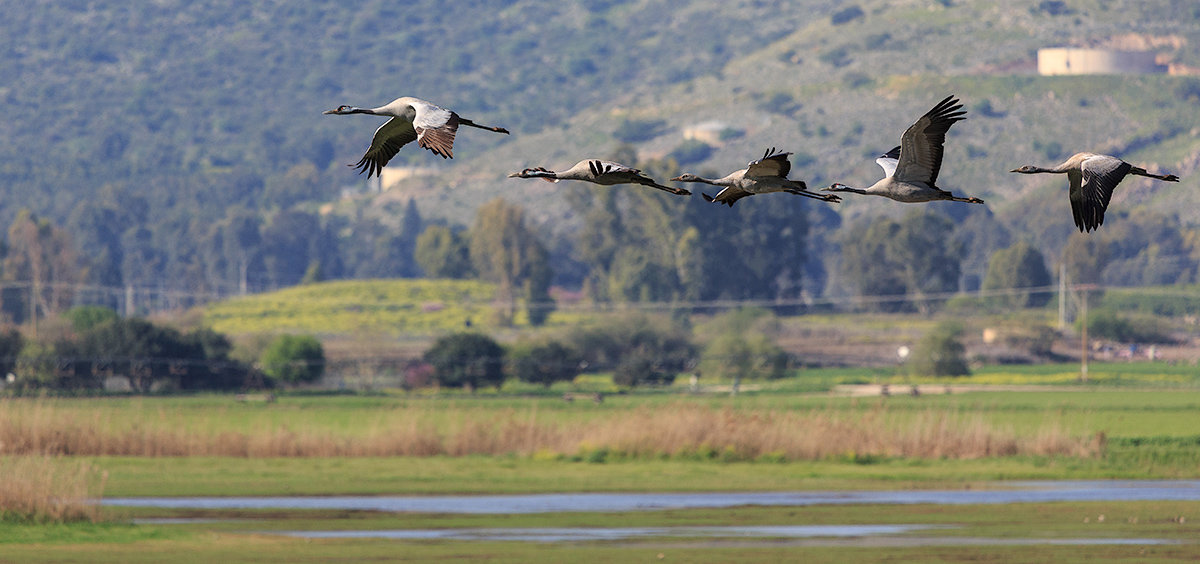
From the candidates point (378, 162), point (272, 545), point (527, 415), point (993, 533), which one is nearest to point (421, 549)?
point (272, 545)

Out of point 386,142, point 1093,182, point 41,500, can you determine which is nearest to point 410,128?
point 386,142

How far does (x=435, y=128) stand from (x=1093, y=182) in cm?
674

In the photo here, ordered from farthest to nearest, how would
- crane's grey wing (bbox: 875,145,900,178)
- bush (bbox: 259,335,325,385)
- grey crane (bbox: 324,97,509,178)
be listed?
1. bush (bbox: 259,335,325,385)
2. crane's grey wing (bbox: 875,145,900,178)
3. grey crane (bbox: 324,97,509,178)

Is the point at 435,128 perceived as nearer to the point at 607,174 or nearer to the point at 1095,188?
the point at 607,174

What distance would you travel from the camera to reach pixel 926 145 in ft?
65.5

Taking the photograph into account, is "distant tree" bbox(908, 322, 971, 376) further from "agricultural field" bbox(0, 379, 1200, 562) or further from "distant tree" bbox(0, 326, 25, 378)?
"distant tree" bbox(0, 326, 25, 378)

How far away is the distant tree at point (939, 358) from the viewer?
190m

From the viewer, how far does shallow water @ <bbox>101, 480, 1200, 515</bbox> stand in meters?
80.8

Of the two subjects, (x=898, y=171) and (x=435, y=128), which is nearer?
(x=435, y=128)

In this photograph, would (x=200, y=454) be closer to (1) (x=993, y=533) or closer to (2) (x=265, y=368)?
(1) (x=993, y=533)

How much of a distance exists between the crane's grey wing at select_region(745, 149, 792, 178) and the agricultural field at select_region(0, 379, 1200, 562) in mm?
45115

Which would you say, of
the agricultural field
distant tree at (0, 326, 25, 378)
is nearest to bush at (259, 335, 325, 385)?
distant tree at (0, 326, 25, 378)

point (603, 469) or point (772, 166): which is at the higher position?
point (772, 166)

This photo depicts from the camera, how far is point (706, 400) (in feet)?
484
